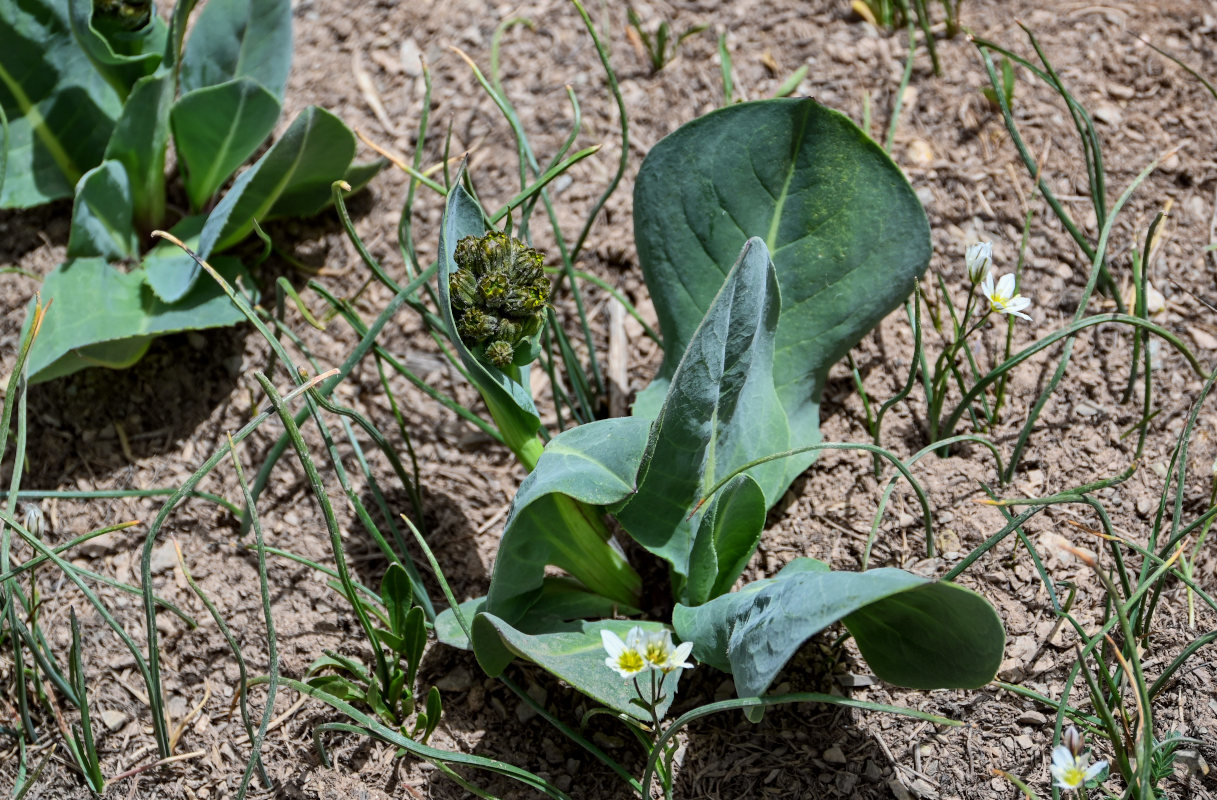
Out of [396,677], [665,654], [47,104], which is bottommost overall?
[396,677]

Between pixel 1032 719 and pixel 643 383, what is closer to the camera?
pixel 1032 719

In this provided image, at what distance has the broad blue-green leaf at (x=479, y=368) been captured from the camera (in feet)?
4.95

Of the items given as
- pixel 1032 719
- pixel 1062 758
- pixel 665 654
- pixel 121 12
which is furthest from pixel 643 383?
pixel 121 12

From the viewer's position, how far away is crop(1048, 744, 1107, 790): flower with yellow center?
131cm

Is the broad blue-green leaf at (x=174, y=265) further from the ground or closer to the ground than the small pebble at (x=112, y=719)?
further from the ground

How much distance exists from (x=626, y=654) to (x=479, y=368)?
50 centimetres

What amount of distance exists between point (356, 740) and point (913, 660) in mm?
999

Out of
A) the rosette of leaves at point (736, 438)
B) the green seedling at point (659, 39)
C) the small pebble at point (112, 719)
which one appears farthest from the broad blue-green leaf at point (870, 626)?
the green seedling at point (659, 39)

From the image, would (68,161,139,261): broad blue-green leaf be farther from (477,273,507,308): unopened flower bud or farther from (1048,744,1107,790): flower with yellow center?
(1048,744,1107,790): flower with yellow center

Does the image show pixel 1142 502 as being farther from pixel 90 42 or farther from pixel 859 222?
pixel 90 42

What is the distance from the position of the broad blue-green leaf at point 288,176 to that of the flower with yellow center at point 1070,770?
5.47 ft

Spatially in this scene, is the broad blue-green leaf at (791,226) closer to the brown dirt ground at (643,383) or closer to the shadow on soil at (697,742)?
the brown dirt ground at (643,383)

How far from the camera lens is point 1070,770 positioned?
52.1 inches

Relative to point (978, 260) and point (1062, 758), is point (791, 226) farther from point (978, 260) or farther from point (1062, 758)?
point (1062, 758)
